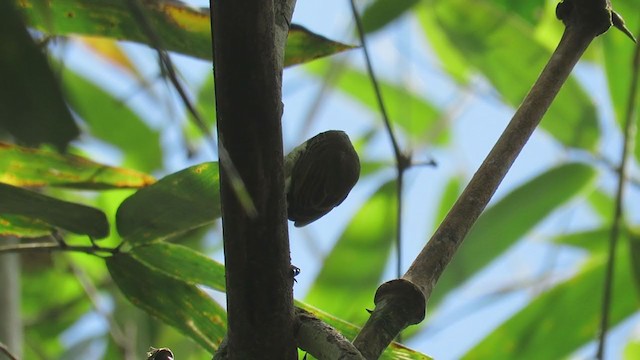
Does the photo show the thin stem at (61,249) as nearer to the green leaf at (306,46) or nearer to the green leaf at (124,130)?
the green leaf at (306,46)

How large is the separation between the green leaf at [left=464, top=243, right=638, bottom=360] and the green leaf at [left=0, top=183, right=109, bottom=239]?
0.80 meters

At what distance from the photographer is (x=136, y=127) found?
7.38 feet

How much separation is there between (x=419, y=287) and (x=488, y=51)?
1163mm

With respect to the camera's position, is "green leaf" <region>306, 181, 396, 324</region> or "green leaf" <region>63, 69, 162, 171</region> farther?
"green leaf" <region>63, 69, 162, 171</region>

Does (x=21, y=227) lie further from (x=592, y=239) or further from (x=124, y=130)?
(x=592, y=239)

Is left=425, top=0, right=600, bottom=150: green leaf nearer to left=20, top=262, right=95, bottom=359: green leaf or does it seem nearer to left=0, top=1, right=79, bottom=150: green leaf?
left=20, top=262, right=95, bottom=359: green leaf

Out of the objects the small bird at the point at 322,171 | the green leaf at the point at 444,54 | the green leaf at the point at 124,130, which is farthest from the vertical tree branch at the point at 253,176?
the green leaf at the point at 444,54

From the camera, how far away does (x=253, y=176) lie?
0.70 metres

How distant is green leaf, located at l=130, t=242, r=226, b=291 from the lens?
1081mm

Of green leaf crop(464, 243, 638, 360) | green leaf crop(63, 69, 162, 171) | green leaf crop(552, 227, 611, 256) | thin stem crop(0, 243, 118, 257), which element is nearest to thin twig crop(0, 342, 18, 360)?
thin stem crop(0, 243, 118, 257)

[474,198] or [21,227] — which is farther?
[21,227]

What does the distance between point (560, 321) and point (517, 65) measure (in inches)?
19.5

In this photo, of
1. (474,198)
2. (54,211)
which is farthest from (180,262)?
(474,198)

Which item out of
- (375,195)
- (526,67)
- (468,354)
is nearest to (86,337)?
(375,195)
